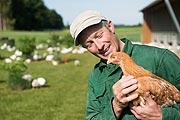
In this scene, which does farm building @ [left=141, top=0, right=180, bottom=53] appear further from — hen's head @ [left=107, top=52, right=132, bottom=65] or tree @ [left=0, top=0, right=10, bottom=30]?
tree @ [left=0, top=0, right=10, bottom=30]

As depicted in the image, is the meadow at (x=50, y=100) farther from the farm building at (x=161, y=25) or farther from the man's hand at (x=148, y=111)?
the farm building at (x=161, y=25)

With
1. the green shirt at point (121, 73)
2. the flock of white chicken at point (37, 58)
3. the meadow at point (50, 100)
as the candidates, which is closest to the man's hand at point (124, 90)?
the green shirt at point (121, 73)

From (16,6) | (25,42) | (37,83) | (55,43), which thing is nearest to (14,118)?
(37,83)

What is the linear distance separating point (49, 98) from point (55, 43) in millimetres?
20713

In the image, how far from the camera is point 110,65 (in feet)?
8.76

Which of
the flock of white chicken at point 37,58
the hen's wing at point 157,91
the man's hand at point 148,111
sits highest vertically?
the hen's wing at point 157,91

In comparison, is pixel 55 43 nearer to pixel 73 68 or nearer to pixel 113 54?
pixel 73 68

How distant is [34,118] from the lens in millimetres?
8688

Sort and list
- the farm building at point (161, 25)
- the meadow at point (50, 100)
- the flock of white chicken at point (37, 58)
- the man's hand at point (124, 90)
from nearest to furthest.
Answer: the man's hand at point (124, 90), the meadow at point (50, 100), the flock of white chicken at point (37, 58), the farm building at point (161, 25)

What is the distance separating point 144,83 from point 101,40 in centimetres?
46

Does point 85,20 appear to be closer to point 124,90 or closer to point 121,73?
point 121,73

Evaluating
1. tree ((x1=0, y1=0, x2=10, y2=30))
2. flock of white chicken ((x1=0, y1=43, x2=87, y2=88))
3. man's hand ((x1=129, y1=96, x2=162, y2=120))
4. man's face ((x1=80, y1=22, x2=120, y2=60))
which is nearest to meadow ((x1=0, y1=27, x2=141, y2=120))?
flock of white chicken ((x1=0, y1=43, x2=87, y2=88))

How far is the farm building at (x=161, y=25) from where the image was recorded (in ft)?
74.4

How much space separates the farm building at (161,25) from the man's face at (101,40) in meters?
16.3
